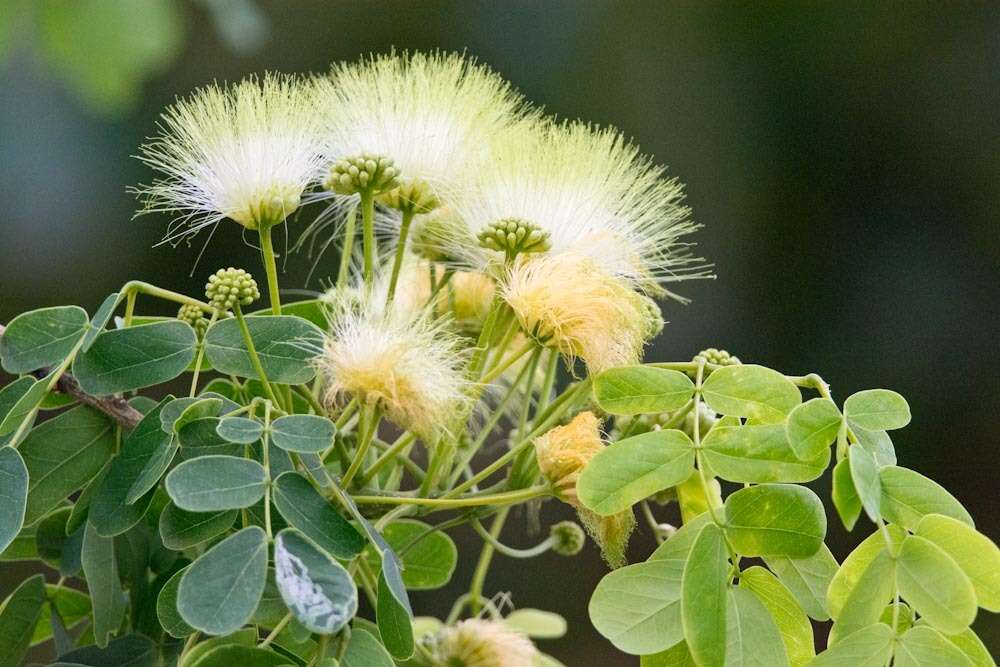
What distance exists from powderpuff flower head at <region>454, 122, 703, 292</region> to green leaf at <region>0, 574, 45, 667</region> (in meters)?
0.31

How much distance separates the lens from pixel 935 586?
50 cm

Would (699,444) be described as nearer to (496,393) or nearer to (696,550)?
(696,550)

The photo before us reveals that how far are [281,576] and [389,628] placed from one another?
3.1 inches

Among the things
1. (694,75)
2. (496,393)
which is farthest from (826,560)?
(694,75)

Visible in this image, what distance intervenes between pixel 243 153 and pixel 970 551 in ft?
1.29

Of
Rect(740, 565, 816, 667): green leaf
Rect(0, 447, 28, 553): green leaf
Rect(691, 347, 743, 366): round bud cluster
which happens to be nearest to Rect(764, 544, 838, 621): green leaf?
Rect(740, 565, 816, 667): green leaf

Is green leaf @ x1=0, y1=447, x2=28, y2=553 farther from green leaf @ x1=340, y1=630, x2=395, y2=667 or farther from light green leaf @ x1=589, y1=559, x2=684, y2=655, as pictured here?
light green leaf @ x1=589, y1=559, x2=684, y2=655

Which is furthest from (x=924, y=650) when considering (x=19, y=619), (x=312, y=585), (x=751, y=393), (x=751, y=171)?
(x=751, y=171)

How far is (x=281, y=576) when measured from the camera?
1.53ft

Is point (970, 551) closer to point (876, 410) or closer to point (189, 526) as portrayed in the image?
point (876, 410)

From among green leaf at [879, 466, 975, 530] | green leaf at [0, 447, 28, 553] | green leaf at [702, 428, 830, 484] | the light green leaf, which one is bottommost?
green leaf at [0, 447, 28, 553]

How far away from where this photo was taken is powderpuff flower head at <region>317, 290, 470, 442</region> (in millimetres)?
541

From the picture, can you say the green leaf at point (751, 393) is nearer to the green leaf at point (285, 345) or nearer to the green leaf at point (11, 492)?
the green leaf at point (285, 345)

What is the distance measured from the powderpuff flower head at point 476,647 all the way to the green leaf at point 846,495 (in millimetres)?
240
